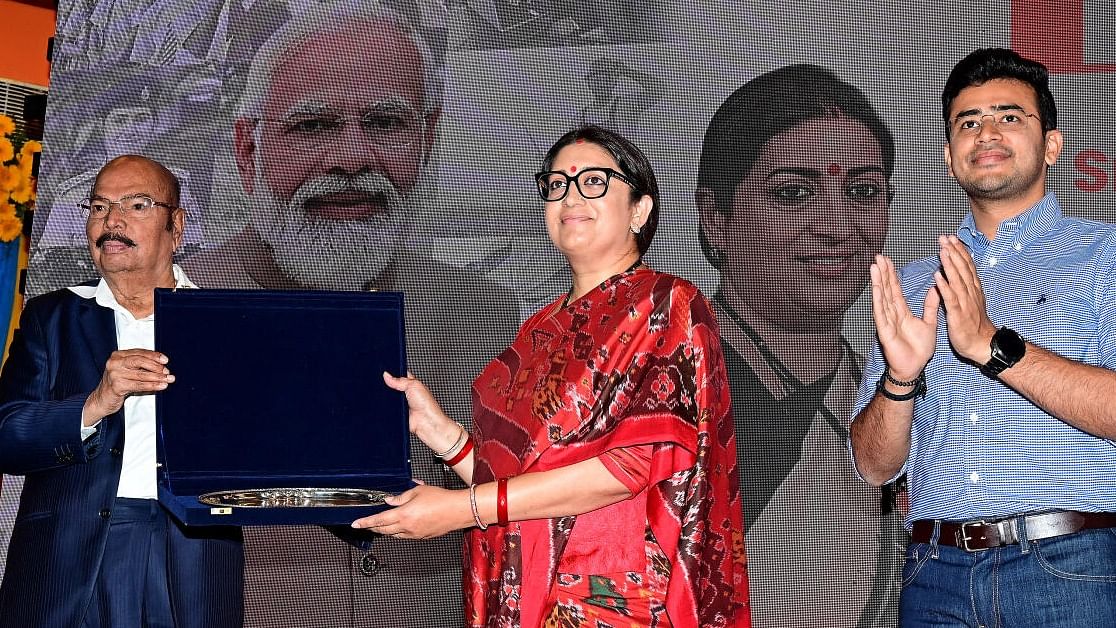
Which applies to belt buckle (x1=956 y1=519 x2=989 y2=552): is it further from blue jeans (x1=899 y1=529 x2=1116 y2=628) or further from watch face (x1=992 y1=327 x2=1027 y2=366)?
watch face (x1=992 y1=327 x2=1027 y2=366)

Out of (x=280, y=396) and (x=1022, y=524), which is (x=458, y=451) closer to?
(x=280, y=396)

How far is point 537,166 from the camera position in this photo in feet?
11.2

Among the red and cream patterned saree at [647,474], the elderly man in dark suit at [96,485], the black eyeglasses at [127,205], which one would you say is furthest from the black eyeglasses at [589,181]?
the black eyeglasses at [127,205]

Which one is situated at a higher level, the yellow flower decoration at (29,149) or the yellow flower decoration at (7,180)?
the yellow flower decoration at (29,149)

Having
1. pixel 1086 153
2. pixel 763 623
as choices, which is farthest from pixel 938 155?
pixel 763 623

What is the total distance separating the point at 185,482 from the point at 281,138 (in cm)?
167

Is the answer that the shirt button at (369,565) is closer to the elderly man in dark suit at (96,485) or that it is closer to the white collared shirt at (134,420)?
the elderly man in dark suit at (96,485)

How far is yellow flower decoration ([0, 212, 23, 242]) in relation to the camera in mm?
2998

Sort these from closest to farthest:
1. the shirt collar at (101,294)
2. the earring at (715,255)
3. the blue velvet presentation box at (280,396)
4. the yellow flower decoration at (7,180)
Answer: the blue velvet presentation box at (280,396)
the shirt collar at (101,294)
the yellow flower decoration at (7,180)
the earring at (715,255)

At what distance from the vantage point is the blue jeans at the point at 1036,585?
1.87m

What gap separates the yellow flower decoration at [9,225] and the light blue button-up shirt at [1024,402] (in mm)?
2378

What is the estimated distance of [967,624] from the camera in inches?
76.0

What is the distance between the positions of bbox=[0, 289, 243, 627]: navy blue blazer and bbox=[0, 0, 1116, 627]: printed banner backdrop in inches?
33.6

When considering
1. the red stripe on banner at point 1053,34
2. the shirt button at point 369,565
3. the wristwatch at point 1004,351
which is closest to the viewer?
the wristwatch at point 1004,351
